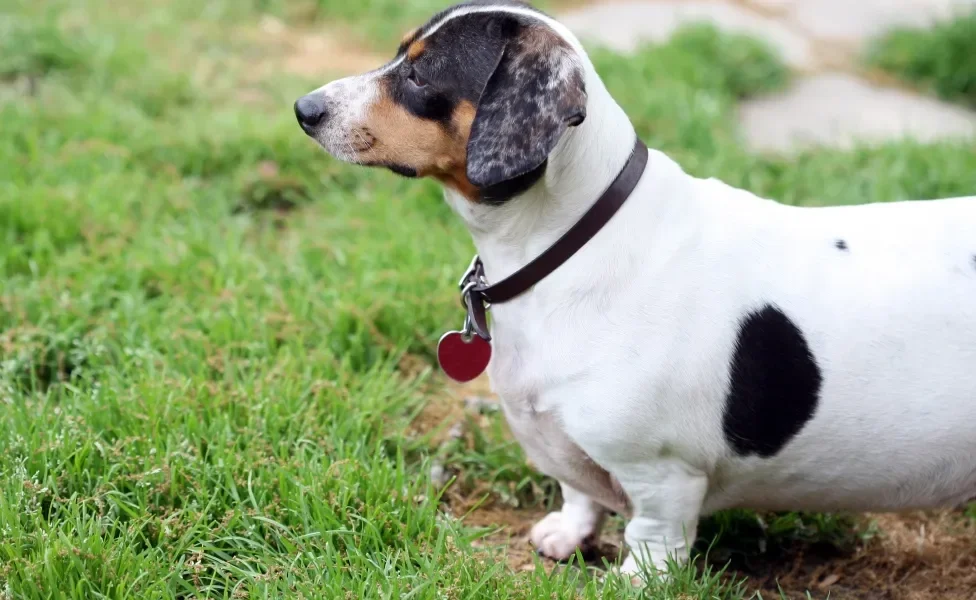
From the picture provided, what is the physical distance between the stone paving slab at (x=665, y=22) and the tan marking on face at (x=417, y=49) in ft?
11.7

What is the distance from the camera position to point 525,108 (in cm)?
220

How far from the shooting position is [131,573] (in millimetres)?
2230

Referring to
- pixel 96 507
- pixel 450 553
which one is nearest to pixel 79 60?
pixel 96 507

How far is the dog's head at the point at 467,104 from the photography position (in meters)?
2.19

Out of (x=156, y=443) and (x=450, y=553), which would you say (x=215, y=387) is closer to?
(x=156, y=443)

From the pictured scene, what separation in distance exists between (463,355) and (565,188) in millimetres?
520

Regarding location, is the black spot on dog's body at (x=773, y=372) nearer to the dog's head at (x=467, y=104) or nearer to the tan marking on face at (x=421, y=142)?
the dog's head at (x=467, y=104)

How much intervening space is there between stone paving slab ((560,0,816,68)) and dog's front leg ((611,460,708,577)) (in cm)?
389

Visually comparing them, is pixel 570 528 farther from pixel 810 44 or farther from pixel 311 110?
pixel 810 44

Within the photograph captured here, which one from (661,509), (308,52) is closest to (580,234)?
(661,509)

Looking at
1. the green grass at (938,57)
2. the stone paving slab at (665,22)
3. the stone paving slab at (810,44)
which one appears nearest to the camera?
the stone paving slab at (810,44)

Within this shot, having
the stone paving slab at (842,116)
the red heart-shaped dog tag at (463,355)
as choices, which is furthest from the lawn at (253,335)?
the red heart-shaped dog tag at (463,355)

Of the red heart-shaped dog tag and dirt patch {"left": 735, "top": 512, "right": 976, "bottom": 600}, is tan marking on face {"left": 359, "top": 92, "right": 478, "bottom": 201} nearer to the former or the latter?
the red heart-shaped dog tag

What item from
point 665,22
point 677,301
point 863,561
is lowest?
point 863,561
